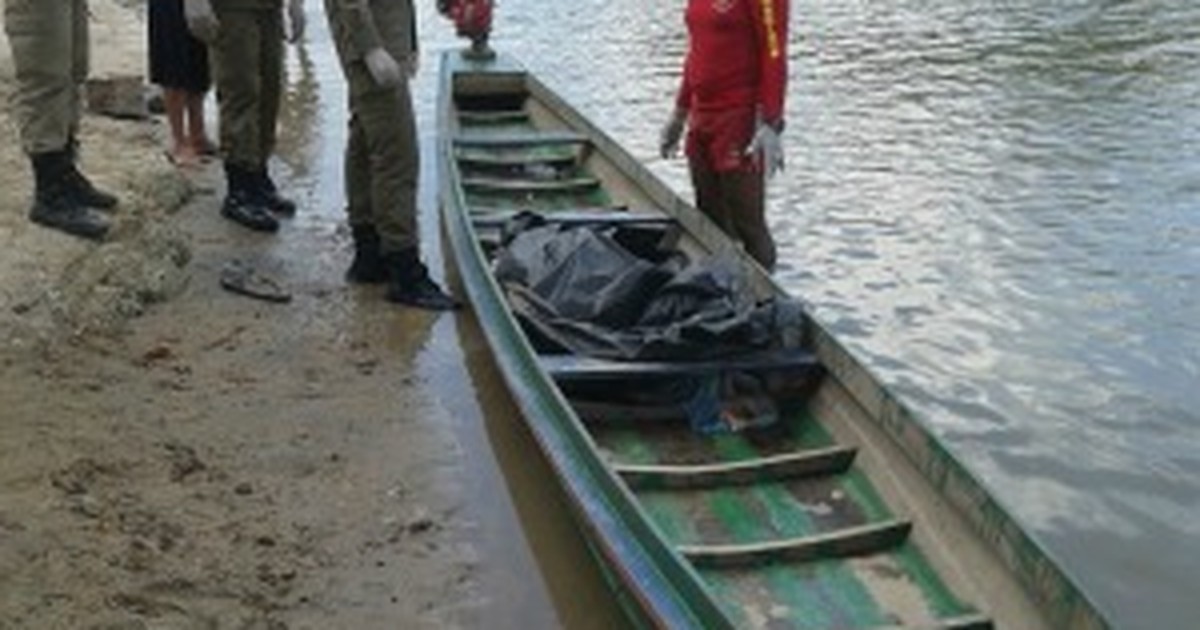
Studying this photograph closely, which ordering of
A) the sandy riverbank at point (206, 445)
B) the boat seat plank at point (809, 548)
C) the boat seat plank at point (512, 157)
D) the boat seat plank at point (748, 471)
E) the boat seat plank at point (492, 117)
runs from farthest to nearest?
the boat seat plank at point (492, 117), the boat seat plank at point (512, 157), the boat seat plank at point (748, 471), the sandy riverbank at point (206, 445), the boat seat plank at point (809, 548)

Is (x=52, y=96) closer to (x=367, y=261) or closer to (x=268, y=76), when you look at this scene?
(x=268, y=76)

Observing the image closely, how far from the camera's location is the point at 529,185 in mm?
8859

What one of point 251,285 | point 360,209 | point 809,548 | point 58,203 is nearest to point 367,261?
point 360,209

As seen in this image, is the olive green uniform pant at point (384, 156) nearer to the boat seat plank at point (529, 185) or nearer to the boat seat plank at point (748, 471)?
the boat seat plank at point (529, 185)

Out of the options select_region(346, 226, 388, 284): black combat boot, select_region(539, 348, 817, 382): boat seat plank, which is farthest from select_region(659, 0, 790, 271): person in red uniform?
select_region(346, 226, 388, 284): black combat boot

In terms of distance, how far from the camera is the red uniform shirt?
241 inches

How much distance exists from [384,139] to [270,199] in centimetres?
223

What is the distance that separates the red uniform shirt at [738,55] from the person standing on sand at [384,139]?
1401 mm

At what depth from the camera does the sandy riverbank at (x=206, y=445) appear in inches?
184

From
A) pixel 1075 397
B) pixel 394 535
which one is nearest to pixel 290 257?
pixel 394 535

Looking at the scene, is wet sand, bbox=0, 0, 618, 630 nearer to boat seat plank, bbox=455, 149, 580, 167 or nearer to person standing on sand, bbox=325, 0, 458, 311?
person standing on sand, bbox=325, 0, 458, 311

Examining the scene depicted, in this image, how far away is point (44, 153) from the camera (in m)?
6.79

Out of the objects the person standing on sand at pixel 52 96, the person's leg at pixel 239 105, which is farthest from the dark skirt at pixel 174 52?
the person standing on sand at pixel 52 96

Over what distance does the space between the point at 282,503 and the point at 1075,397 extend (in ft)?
12.6
